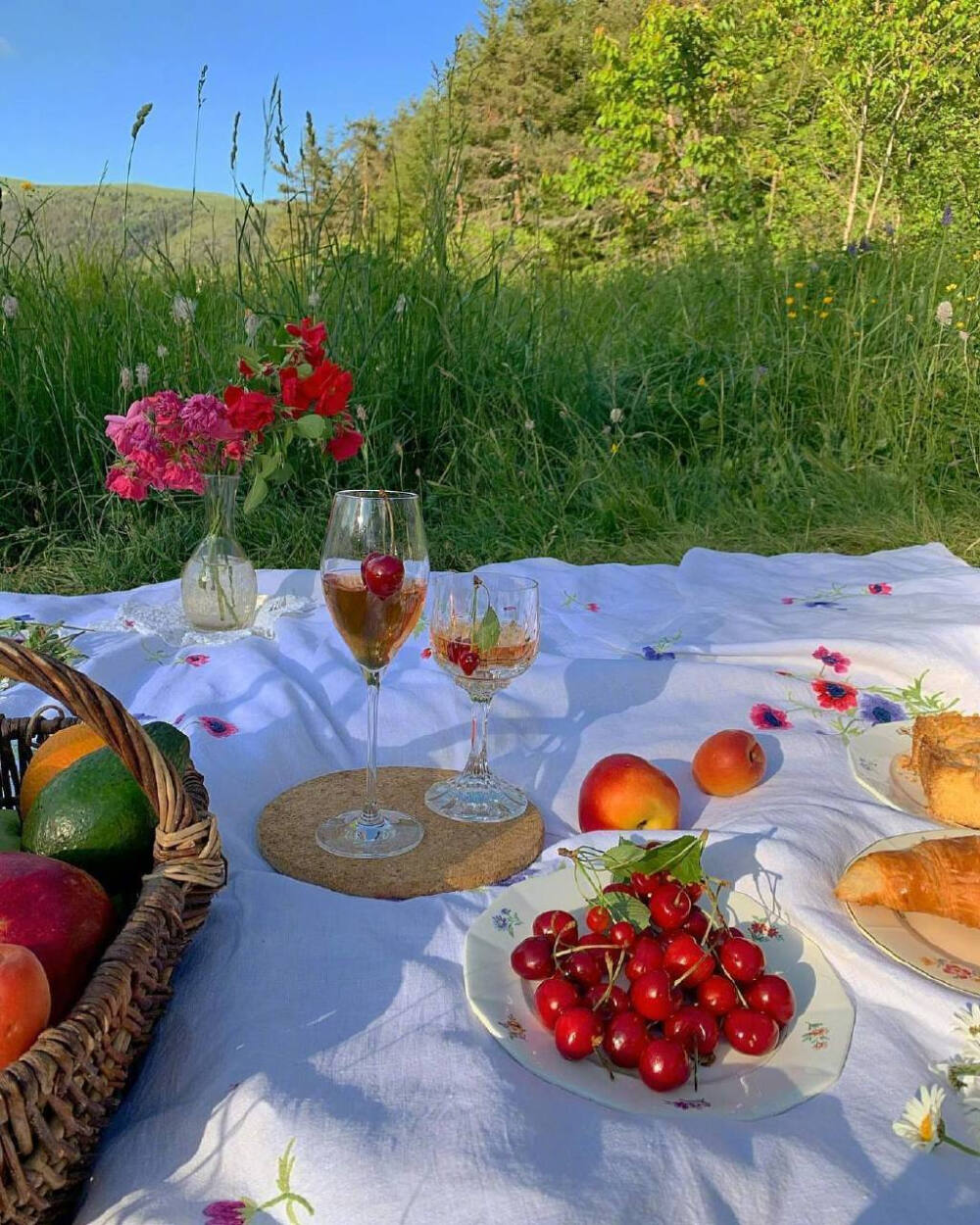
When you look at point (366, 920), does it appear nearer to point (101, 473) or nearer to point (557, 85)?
point (101, 473)

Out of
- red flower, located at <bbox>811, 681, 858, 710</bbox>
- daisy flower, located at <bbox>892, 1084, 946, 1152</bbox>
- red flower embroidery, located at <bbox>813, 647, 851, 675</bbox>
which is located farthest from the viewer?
red flower embroidery, located at <bbox>813, 647, 851, 675</bbox>

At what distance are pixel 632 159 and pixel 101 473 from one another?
13069 millimetres

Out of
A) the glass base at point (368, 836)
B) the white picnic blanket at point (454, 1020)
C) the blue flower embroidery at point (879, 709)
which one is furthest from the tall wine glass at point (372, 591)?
the blue flower embroidery at point (879, 709)

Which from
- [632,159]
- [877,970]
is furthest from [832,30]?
[877,970]

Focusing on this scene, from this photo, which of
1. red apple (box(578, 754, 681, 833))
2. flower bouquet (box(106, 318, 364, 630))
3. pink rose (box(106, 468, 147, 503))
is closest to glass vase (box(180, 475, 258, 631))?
flower bouquet (box(106, 318, 364, 630))

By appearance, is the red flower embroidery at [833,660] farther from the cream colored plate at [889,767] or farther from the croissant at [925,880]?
the croissant at [925,880]

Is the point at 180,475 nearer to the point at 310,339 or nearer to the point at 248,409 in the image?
the point at 248,409

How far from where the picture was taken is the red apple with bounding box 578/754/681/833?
1207mm

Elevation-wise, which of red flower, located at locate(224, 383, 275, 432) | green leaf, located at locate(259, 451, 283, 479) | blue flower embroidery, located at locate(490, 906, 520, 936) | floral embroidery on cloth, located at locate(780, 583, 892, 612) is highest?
red flower, located at locate(224, 383, 275, 432)

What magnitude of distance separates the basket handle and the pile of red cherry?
0.31m

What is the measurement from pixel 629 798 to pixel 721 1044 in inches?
17.6

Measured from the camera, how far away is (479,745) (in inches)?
50.2

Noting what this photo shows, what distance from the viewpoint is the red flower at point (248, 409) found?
163cm

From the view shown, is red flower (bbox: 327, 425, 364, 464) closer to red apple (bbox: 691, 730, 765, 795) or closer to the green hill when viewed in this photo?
red apple (bbox: 691, 730, 765, 795)
